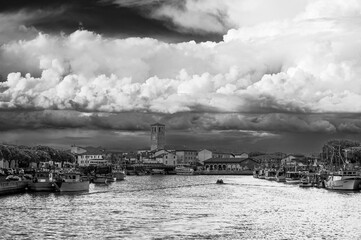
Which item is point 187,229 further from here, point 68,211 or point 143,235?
point 68,211

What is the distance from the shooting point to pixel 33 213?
216 ft

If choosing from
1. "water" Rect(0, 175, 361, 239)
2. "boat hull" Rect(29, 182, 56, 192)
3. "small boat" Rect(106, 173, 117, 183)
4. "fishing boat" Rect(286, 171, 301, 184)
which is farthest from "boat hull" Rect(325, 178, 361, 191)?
"small boat" Rect(106, 173, 117, 183)

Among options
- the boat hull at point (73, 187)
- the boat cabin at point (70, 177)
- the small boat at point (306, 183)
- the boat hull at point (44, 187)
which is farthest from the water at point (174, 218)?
the small boat at point (306, 183)

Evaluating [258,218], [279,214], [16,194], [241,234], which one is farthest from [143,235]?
[16,194]

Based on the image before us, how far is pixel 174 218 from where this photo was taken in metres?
61.6

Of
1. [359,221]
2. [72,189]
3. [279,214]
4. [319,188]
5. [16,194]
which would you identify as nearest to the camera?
[359,221]

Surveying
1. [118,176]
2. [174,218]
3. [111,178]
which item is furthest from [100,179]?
[174,218]

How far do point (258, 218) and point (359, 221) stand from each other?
9.85 metres

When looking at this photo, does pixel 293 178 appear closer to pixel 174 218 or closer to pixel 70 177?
pixel 70 177

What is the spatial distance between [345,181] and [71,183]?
4826cm

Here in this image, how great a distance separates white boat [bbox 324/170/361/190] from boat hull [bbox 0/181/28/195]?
5443cm

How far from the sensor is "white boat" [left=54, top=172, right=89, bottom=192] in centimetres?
9944

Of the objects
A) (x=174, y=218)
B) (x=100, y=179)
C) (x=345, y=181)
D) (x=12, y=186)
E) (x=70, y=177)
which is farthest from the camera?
(x=100, y=179)

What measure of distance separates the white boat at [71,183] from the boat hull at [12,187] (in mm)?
5556
